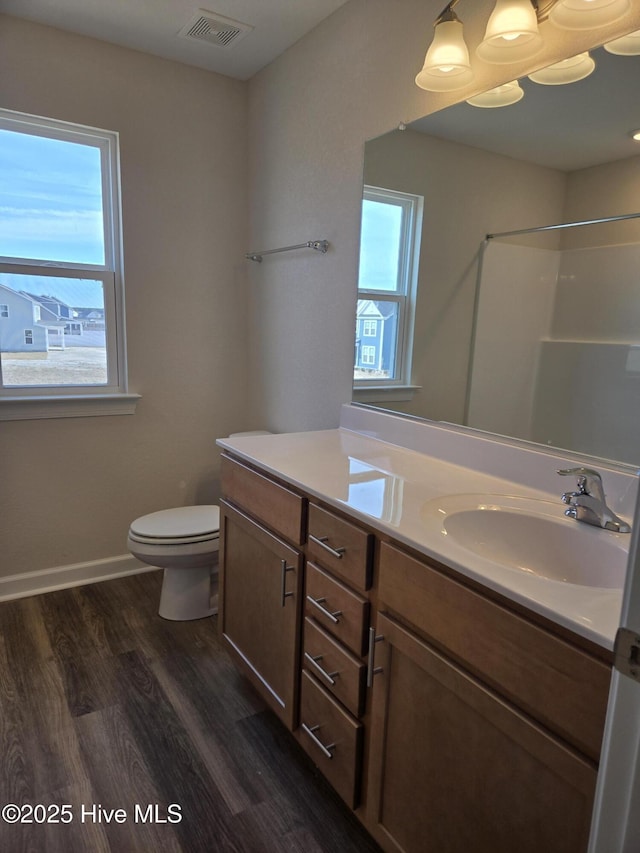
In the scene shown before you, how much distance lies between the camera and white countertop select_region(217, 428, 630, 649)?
820 millimetres

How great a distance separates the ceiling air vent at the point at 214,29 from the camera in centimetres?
213

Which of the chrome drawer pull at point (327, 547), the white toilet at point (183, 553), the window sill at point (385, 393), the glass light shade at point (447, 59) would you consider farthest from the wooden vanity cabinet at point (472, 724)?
the glass light shade at point (447, 59)

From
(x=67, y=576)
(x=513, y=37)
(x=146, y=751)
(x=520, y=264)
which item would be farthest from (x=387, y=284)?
(x=67, y=576)

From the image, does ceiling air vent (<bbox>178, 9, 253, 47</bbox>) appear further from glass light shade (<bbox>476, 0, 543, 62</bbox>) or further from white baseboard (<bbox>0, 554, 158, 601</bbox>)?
white baseboard (<bbox>0, 554, 158, 601</bbox>)

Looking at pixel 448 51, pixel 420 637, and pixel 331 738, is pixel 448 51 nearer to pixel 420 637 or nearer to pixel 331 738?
pixel 420 637

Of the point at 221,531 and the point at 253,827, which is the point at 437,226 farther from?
the point at 253,827

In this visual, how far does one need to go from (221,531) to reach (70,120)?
1905 millimetres

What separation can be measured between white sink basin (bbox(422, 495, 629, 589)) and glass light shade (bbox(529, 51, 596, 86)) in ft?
3.37

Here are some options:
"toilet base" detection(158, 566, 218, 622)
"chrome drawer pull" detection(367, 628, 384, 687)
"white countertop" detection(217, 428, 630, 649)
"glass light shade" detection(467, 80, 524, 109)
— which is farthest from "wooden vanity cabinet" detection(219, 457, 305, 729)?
"glass light shade" detection(467, 80, 524, 109)

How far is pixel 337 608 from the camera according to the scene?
1.33 metres

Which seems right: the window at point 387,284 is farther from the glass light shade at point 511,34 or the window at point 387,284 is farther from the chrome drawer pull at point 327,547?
the chrome drawer pull at point 327,547

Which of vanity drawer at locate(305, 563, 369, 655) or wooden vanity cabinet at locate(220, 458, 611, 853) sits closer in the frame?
wooden vanity cabinet at locate(220, 458, 611, 853)

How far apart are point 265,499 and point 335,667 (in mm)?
517

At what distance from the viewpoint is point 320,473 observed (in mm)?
1533
